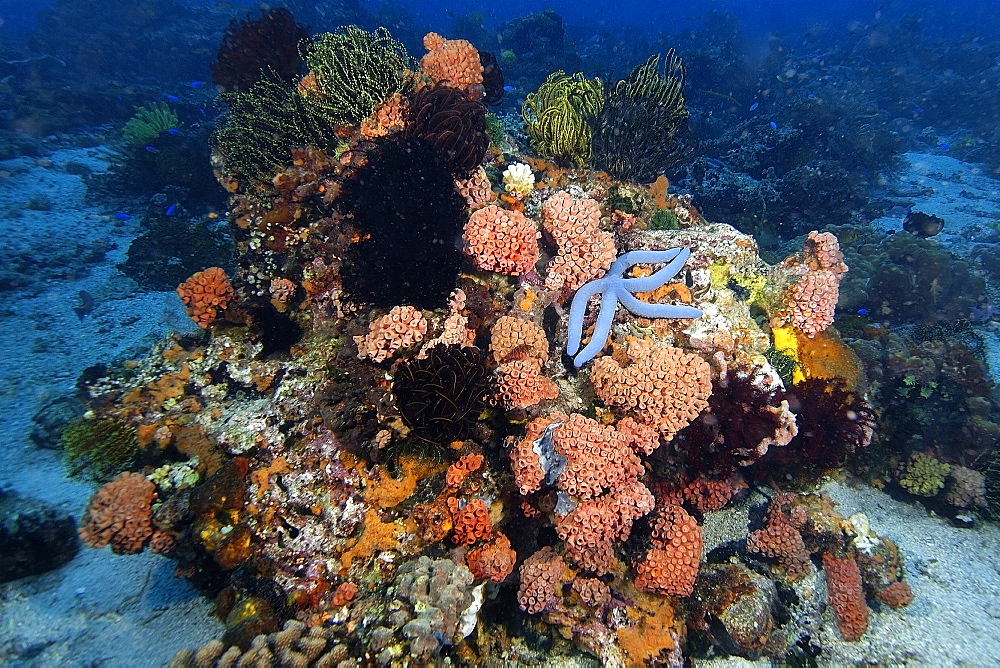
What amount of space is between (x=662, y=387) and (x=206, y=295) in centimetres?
566

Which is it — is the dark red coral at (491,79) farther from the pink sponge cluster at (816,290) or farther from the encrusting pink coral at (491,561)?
the encrusting pink coral at (491,561)

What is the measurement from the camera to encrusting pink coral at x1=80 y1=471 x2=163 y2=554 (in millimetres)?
4492

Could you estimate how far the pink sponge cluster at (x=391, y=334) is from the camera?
14.6 ft

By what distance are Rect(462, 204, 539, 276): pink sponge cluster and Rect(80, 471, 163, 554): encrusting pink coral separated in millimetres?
4266

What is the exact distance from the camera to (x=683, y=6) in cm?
8075

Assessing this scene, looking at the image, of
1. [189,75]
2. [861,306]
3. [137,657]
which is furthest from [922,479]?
[189,75]

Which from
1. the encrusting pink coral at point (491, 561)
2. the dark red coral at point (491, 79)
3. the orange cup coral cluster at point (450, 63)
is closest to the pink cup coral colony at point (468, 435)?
the encrusting pink coral at point (491, 561)

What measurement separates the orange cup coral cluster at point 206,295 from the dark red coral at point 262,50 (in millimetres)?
4197

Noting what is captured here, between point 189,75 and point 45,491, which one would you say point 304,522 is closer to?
point 45,491

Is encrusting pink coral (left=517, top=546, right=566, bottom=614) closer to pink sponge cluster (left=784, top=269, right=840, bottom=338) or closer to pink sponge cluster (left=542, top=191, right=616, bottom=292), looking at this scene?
pink sponge cluster (left=542, top=191, right=616, bottom=292)

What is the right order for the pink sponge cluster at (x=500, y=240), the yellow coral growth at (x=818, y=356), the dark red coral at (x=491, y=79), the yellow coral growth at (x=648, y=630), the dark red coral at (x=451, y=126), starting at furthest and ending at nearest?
the dark red coral at (x=491, y=79)
the yellow coral growth at (x=818, y=356)
the dark red coral at (x=451, y=126)
the pink sponge cluster at (x=500, y=240)
the yellow coral growth at (x=648, y=630)

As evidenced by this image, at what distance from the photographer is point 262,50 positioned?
25.4 feet

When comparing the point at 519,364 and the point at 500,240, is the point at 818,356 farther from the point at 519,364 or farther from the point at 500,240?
the point at 500,240

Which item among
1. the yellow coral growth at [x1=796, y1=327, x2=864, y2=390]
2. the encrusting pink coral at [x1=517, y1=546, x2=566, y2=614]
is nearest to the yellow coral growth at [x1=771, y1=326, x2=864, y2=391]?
the yellow coral growth at [x1=796, y1=327, x2=864, y2=390]
